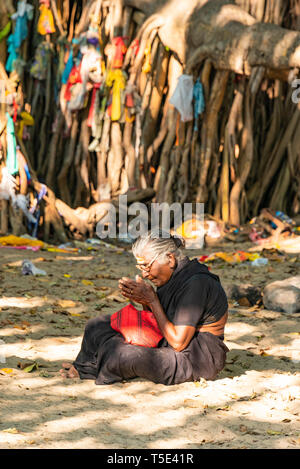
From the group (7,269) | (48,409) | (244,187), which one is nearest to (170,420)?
(48,409)

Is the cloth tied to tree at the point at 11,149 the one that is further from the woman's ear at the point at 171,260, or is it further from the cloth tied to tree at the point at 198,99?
the woman's ear at the point at 171,260

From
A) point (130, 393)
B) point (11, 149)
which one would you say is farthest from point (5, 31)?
point (130, 393)

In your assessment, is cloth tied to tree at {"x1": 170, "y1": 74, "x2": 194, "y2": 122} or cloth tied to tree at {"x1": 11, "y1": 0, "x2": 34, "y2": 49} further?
cloth tied to tree at {"x1": 11, "y1": 0, "x2": 34, "y2": 49}

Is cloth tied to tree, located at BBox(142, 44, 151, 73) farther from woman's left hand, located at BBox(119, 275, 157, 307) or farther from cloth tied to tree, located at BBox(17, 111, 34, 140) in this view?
woman's left hand, located at BBox(119, 275, 157, 307)

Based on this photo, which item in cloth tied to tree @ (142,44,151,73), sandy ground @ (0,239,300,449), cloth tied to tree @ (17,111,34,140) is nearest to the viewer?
sandy ground @ (0,239,300,449)

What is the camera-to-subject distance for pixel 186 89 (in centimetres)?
881

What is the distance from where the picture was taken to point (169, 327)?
377cm

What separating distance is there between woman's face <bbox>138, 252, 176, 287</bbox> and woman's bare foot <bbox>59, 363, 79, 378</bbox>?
0.64 m

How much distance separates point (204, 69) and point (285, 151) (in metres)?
1.90

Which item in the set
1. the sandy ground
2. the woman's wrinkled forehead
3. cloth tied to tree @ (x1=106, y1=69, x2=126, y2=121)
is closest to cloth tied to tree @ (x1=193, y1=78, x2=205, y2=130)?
cloth tied to tree @ (x1=106, y1=69, x2=126, y2=121)

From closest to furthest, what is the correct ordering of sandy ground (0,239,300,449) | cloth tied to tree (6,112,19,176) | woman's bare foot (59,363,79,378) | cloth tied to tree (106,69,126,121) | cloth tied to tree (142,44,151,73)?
1. sandy ground (0,239,300,449)
2. woman's bare foot (59,363,79,378)
3. cloth tied to tree (6,112,19,176)
4. cloth tied to tree (142,44,151,73)
5. cloth tied to tree (106,69,126,121)

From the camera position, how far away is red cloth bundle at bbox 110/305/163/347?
3.94 meters

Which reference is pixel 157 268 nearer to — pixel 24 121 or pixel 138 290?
pixel 138 290

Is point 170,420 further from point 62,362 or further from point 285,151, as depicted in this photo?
point 285,151
